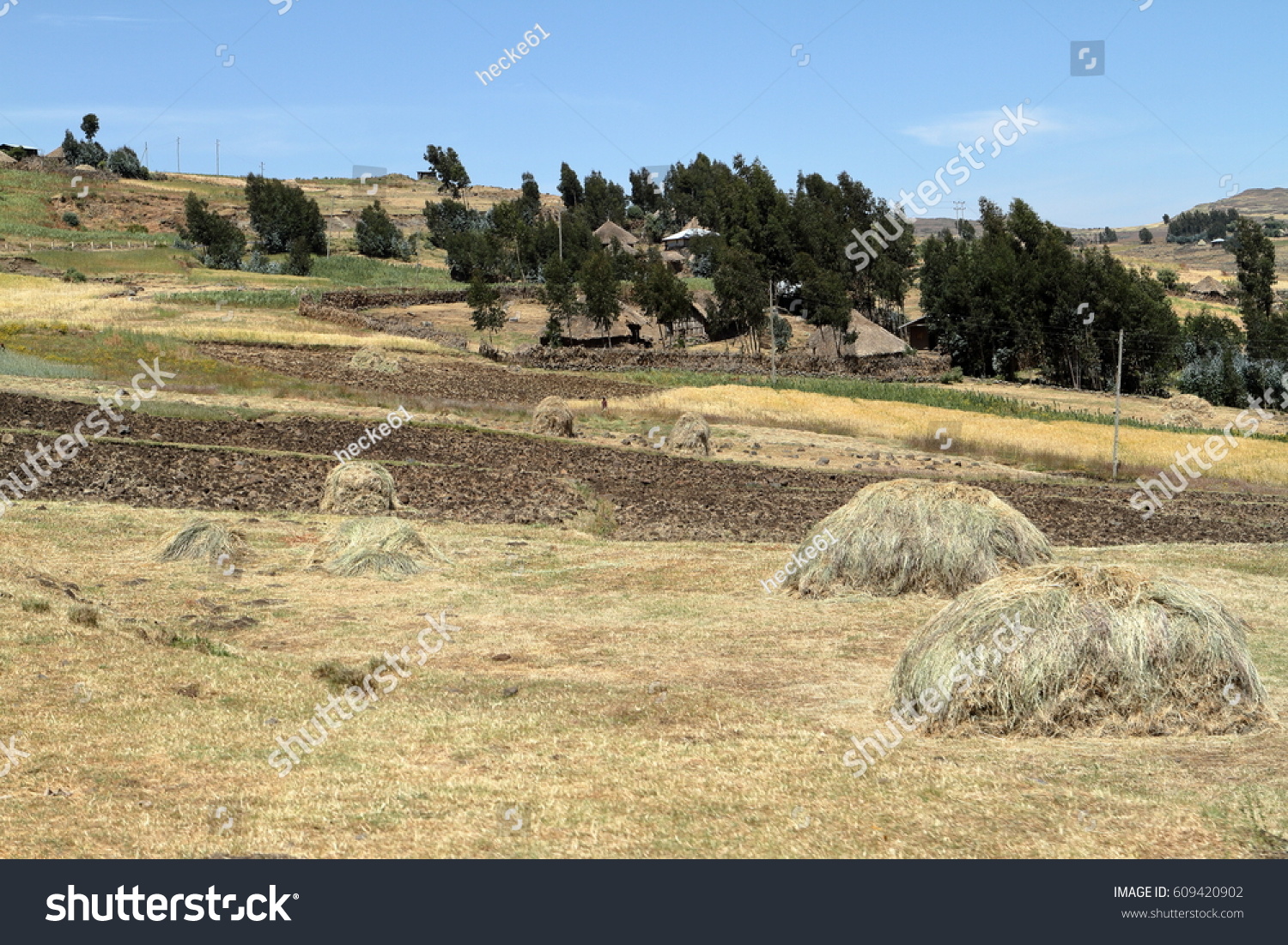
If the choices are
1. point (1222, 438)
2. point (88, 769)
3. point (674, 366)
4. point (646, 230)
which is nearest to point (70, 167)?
point (646, 230)

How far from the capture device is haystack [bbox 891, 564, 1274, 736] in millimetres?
11867

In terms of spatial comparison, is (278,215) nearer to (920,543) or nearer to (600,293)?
(600,293)

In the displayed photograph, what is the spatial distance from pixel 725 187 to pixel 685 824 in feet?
373

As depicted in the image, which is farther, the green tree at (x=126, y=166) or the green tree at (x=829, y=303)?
the green tree at (x=126, y=166)

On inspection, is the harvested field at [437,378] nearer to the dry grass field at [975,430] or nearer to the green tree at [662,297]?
the dry grass field at [975,430]

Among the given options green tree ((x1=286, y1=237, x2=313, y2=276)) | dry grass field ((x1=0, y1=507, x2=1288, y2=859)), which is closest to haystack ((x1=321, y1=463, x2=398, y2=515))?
dry grass field ((x1=0, y1=507, x2=1288, y2=859))

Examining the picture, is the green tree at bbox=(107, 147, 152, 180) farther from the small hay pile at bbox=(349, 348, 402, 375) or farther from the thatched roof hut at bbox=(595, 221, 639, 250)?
the small hay pile at bbox=(349, 348, 402, 375)

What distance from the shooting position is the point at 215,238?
11175 centimetres

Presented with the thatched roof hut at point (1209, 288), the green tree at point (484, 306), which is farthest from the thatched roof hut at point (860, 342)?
the thatched roof hut at point (1209, 288)

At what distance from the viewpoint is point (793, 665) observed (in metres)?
15.1

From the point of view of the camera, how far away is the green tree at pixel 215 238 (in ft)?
362

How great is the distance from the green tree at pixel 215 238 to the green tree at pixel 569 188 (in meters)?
77.5

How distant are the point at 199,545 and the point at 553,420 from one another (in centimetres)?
2429

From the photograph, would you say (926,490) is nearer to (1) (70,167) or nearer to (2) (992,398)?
(2) (992,398)
